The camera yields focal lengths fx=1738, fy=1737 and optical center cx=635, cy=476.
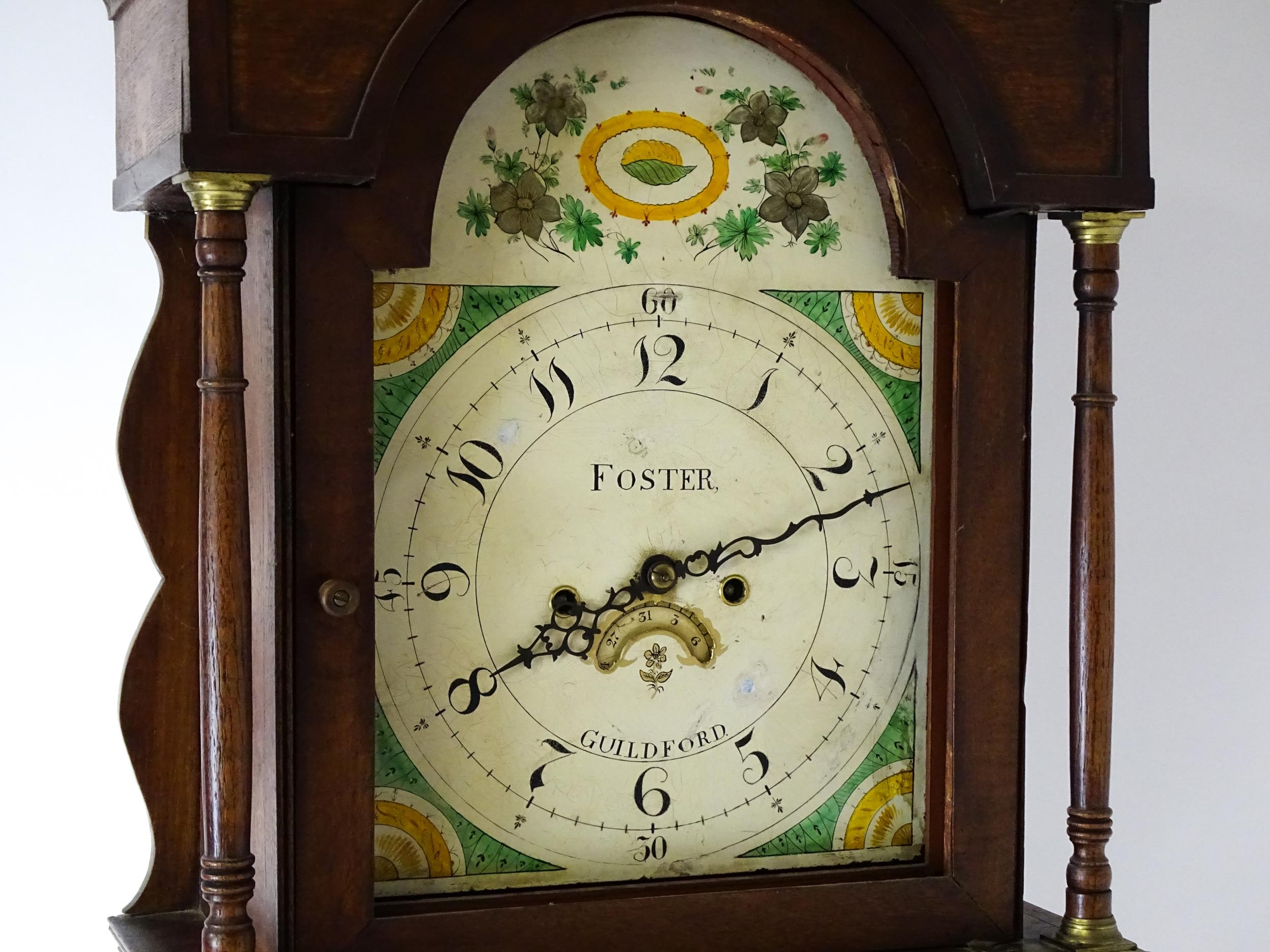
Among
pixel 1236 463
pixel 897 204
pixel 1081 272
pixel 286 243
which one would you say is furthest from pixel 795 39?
pixel 1236 463

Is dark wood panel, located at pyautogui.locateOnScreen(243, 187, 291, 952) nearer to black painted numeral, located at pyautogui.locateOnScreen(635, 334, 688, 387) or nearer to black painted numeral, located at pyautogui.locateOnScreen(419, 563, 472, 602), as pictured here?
black painted numeral, located at pyautogui.locateOnScreen(419, 563, 472, 602)

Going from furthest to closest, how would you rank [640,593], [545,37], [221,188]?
[640,593], [545,37], [221,188]

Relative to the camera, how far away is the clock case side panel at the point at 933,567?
144 centimetres

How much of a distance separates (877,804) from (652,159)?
64 cm

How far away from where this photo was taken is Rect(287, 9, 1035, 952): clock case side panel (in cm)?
144

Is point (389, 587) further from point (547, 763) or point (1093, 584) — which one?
point (1093, 584)

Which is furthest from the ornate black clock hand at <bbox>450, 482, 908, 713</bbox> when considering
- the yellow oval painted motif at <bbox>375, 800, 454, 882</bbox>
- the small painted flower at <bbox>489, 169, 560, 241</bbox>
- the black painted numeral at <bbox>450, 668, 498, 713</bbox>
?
the small painted flower at <bbox>489, 169, 560, 241</bbox>

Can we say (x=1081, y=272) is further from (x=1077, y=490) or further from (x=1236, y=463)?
(x=1236, y=463)

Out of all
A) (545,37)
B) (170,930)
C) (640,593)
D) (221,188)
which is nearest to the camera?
(221,188)

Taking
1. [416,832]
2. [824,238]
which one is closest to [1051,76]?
[824,238]

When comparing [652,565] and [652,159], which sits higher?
[652,159]

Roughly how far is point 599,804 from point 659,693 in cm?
11

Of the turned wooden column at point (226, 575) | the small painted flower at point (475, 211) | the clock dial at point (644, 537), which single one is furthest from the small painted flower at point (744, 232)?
the turned wooden column at point (226, 575)

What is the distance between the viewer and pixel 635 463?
156cm
